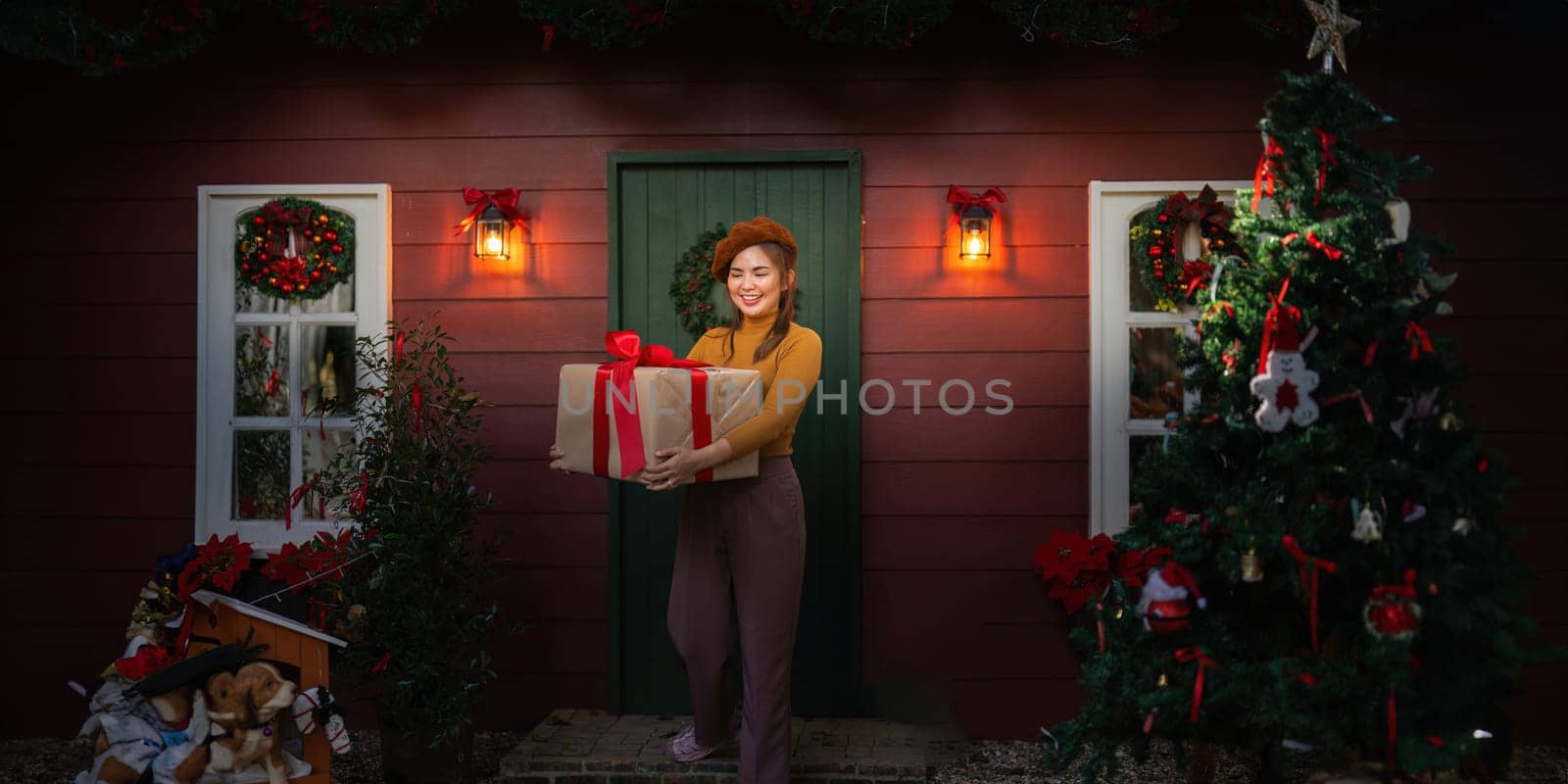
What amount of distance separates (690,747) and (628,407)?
46.1 inches

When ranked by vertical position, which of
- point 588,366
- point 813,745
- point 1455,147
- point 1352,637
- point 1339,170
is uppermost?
point 1455,147

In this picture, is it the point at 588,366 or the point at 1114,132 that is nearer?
the point at 588,366

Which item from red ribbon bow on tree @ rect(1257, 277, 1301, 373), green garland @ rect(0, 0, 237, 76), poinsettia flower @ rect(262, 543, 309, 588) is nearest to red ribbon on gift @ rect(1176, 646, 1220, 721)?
red ribbon bow on tree @ rect(1257, 277, 1301, 373)

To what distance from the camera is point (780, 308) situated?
318cm

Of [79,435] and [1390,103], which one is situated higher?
[1390,103]

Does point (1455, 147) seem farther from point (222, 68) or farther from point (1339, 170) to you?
point (222, 68)

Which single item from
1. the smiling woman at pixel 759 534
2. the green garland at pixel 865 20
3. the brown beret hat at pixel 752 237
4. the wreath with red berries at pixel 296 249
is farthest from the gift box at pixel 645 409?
the wreath with red berries at pixel 296 249

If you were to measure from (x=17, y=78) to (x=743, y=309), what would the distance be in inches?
118

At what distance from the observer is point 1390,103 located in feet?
12.5

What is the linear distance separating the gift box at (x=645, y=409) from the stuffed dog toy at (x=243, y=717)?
3.45 feet

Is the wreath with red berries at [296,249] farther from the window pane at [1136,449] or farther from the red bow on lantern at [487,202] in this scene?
the window pane at [1136,449]

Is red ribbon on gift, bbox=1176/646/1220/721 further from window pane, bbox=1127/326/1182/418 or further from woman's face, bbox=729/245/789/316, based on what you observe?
woman's face, bbox=729/245/789/316

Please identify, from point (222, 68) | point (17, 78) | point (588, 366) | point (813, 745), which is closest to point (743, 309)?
point (588, 366)

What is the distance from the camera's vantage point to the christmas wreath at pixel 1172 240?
3.72 metres
